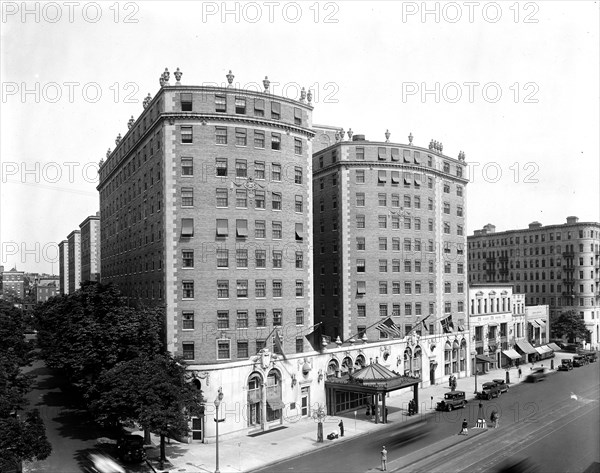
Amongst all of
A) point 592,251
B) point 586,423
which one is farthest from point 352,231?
point 592,251

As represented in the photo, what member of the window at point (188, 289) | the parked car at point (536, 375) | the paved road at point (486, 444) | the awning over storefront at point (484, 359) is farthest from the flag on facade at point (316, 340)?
the parked car at point (536, 375)

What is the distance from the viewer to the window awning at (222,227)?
50375mm

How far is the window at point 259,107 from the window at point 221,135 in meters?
3.92

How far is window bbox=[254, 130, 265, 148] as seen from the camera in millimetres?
52469

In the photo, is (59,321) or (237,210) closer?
(237,210)

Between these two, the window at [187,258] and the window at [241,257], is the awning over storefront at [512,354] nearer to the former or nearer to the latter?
the window at [241,257]

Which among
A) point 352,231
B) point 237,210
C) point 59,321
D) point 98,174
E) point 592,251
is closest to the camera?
point 237,210

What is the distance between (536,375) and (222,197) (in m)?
56.2

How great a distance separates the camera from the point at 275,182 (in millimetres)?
→ 53656

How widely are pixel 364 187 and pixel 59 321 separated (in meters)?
41.4

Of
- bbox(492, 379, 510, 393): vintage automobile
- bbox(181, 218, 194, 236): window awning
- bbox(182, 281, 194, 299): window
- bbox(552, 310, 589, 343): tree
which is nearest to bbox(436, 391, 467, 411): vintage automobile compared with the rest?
bbox(492, 379, 510, 393): vintage automobile

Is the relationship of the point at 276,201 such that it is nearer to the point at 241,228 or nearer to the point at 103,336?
the point at 241,228

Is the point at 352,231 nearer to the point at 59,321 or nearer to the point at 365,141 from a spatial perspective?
the point at 365,141

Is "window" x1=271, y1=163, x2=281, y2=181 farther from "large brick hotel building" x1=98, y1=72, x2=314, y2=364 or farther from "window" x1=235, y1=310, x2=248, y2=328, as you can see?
"window" x1=235, y1=310, x2=248, y2=328
